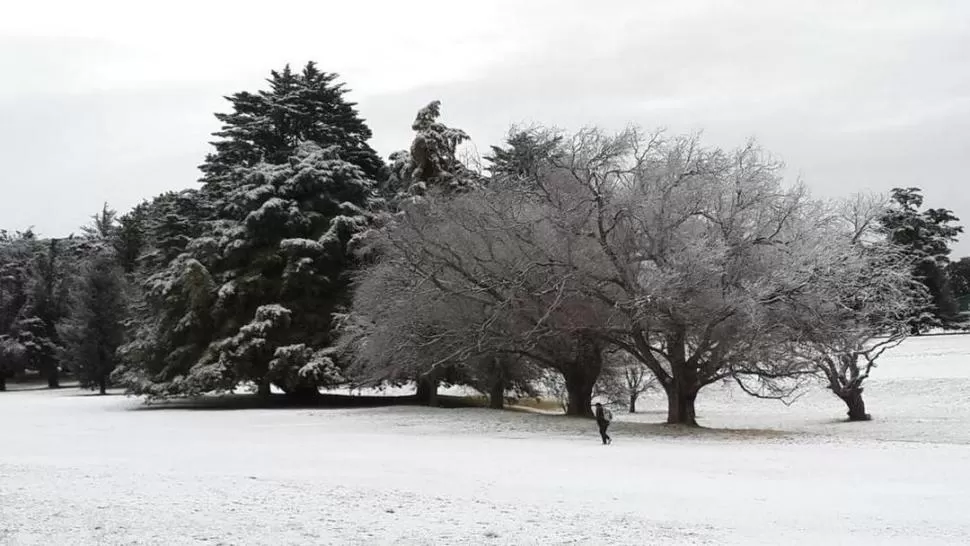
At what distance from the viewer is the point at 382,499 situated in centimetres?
1142

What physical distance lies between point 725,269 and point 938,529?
13.1 metres

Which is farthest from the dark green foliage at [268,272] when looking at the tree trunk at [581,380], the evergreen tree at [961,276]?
the evergreen tree at [961,276]

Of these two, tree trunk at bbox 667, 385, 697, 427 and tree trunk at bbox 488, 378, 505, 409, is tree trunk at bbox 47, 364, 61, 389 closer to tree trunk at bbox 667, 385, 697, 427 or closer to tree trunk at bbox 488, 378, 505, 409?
tree trunk at bbox 488, 378, 505, 409

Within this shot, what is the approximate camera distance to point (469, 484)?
1330cm

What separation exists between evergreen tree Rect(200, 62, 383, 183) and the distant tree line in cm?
11

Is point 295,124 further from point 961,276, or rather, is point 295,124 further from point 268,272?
point 961,276

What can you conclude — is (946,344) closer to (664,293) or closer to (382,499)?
(664,293)

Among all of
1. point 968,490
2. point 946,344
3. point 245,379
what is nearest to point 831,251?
point 968,490

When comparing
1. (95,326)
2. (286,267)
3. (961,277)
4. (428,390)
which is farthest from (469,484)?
(961,277)

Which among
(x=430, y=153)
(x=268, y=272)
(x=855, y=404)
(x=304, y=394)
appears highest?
(x=430, y=153)

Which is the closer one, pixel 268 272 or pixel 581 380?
pixel 581 380

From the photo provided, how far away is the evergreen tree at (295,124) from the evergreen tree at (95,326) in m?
16.2

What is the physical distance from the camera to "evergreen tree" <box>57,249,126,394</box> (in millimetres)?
55656

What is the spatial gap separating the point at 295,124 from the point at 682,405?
26269 mm
